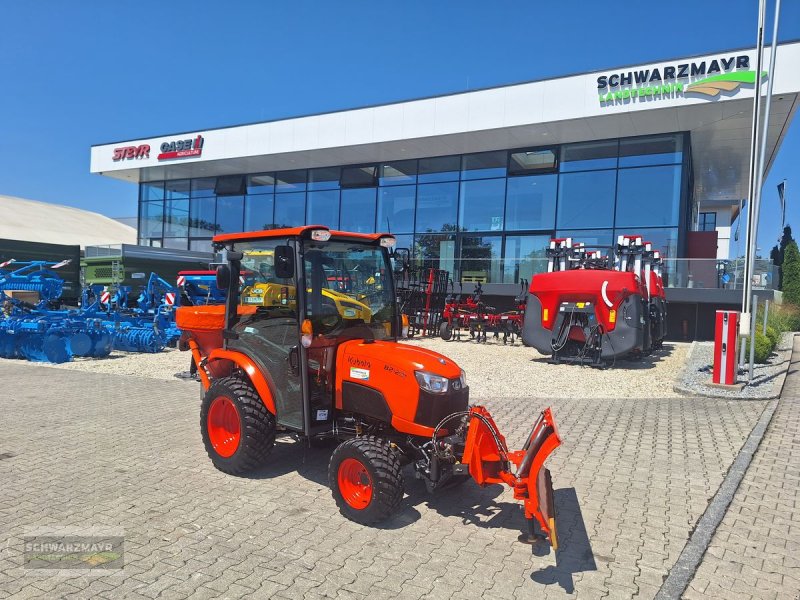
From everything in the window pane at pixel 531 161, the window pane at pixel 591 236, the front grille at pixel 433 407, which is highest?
the window pane at pixel 531 161

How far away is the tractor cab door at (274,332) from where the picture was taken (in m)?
4.42

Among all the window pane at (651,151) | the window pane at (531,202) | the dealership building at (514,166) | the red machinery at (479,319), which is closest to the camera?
the dealership building at (514,166)

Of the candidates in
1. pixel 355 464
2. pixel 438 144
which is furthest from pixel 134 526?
pixel 438 144

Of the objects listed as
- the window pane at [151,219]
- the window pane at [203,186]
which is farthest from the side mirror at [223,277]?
the window pane at [151,219]

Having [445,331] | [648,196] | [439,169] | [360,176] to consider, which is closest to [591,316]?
[445,331]

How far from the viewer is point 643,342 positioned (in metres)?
11.5

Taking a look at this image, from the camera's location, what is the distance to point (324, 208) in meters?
24.7

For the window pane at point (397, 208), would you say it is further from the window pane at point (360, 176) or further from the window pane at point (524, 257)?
the window pane at point (524, 257)

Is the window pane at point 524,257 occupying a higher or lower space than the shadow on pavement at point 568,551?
higher

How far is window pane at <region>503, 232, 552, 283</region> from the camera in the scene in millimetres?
17891

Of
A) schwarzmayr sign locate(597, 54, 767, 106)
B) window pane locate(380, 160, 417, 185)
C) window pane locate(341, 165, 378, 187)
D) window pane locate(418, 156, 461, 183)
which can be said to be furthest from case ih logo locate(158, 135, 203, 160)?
schwarzmayr sign locate(597, 54, 767, 106)

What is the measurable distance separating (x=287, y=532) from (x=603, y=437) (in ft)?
13.2

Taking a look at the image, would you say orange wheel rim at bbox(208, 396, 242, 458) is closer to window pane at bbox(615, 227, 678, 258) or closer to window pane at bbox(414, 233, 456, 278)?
window pane at bbox(615, 227, 678, 258)

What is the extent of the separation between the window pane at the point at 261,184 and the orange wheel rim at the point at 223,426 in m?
22.0
